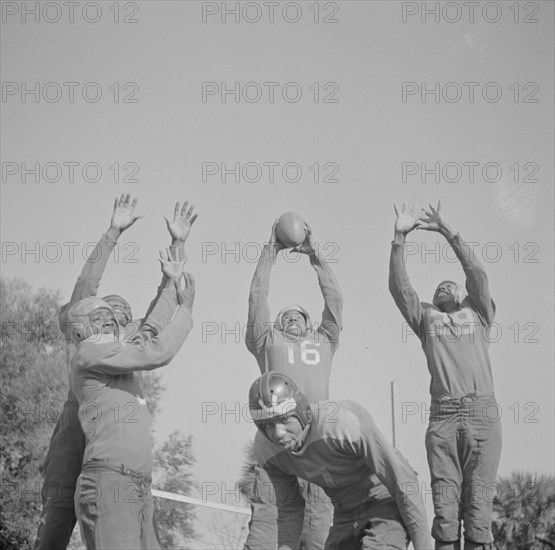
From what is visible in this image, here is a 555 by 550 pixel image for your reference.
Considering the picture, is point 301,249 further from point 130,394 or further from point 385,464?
point 385,464

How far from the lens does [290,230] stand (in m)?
9.65

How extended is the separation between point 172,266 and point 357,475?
2.76 meters

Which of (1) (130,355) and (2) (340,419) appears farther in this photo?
(1) (130,355)

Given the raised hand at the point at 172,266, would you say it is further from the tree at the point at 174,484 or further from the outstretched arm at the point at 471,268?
the tree at the point at 174,484

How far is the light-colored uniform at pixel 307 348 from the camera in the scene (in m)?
8.55

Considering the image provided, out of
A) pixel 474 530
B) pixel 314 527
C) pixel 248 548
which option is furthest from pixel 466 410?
pixel 248 548

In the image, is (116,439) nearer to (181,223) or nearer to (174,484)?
(181,223)

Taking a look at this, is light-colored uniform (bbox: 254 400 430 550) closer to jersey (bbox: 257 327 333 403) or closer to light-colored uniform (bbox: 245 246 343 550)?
light-colored uniform (bbox: 245 246 343 550)

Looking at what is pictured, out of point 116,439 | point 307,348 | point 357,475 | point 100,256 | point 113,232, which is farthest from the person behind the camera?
point 307,348

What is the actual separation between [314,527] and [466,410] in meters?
1.84

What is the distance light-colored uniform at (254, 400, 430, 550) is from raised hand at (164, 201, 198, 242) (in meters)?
2.66

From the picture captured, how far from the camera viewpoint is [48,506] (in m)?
8.52

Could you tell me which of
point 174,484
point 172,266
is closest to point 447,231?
point 172,266

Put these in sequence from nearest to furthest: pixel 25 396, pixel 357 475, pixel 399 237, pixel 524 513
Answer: pixel 357 475 < pixel 399 237 < pixel 524 513 < pixel 25 396
